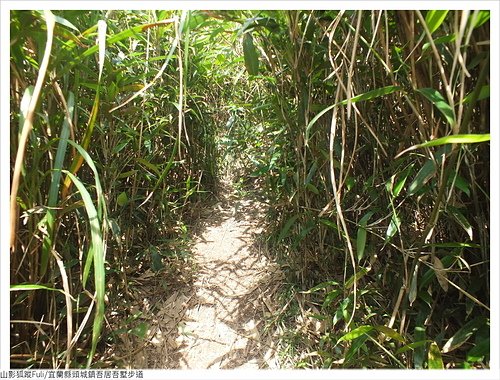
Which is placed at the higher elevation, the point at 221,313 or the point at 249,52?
the point at 249,52

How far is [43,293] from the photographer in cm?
70

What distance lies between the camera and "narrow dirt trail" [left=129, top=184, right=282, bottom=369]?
0.80 meters

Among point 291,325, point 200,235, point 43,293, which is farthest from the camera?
point 200,235

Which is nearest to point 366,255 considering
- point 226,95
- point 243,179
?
point 243,179

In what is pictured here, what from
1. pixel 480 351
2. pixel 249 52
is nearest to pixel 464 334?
pixel 480 351

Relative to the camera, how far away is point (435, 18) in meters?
0.48

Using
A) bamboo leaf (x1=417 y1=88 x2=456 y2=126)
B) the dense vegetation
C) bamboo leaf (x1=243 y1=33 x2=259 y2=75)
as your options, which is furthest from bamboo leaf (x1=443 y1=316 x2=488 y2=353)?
bamboo leaf (x1=243 y1=33 x2=259 y2=75)

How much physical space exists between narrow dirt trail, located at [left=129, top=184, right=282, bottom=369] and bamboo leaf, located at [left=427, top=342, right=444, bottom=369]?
322 millimetres

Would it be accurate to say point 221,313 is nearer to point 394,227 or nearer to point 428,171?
point 394,227

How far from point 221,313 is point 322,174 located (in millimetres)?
466

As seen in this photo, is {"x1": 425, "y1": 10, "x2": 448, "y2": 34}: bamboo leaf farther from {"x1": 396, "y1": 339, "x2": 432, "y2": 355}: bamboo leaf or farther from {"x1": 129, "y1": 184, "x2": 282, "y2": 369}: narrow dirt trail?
{"x1": 129, "y1": 184, "x2": 282, "y2": 369}: narrow dirt trail

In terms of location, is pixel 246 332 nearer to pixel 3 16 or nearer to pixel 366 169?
pixel 366 169

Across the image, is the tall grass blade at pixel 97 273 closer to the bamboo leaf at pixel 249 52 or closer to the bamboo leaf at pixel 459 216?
the bamboo leaf at pixel 249 52

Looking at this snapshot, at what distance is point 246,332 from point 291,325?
12cm
